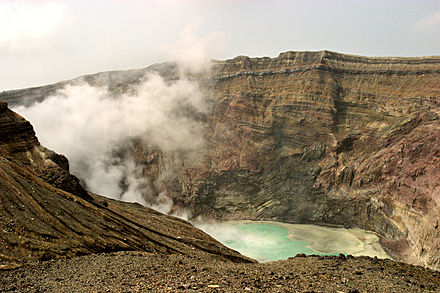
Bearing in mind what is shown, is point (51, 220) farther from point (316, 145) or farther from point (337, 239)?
point (316, 145)

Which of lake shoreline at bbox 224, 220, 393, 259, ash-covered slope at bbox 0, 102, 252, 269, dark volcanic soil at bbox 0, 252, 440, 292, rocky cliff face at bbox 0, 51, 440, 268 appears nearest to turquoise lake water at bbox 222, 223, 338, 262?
lake shoreline at bbox 224, 220, 393, 259

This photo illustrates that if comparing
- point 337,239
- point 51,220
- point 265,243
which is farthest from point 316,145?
point 51,220

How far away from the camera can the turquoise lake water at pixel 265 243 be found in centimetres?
3572

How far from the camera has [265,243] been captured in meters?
39.7

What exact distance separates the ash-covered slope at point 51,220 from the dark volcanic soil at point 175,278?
1077mm

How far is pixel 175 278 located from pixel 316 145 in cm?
4454

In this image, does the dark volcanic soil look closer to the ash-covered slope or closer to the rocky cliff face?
the ash-covered slope

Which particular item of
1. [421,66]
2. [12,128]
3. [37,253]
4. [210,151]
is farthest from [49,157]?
[421,66]

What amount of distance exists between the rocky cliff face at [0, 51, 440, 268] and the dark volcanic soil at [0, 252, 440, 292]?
26.1m

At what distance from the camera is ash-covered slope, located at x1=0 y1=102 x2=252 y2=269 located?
1120 centimetres

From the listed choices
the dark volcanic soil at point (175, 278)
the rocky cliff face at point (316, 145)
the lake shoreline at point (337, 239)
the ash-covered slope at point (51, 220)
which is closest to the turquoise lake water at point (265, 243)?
the lake shoreline at point (337, 239)

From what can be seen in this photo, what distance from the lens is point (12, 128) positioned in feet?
59.4

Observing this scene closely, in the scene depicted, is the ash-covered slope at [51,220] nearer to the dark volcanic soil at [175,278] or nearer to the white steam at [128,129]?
the dark volcanic soil at [175,278]

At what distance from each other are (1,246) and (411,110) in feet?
160
